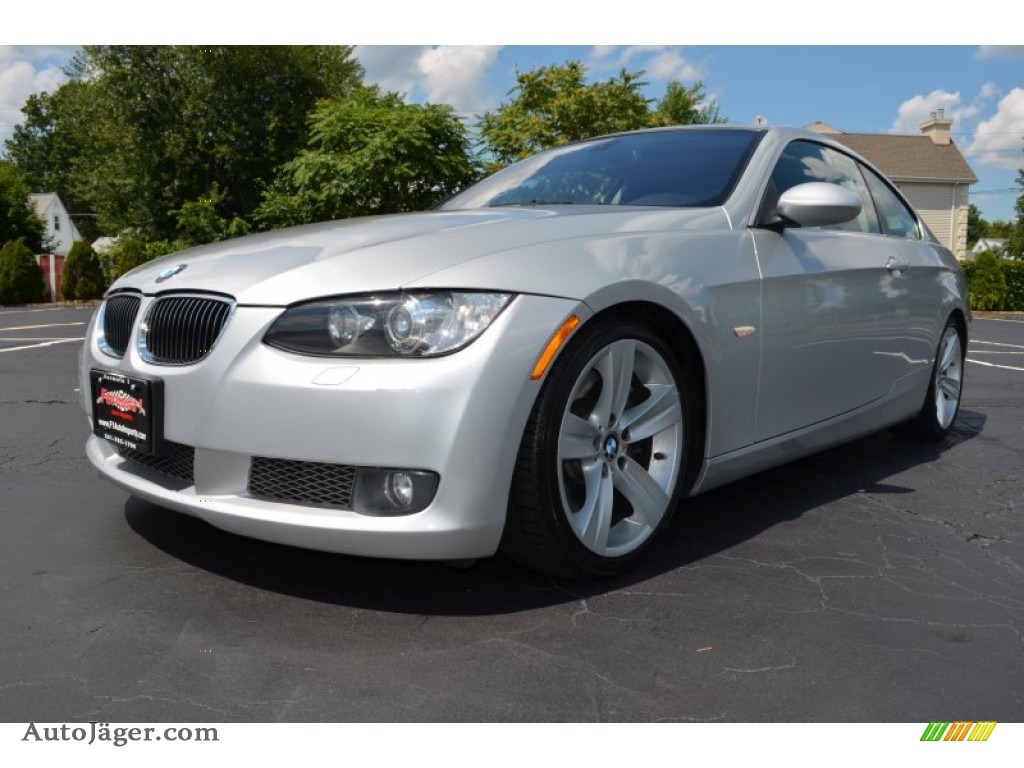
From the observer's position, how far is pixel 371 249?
8.89ft

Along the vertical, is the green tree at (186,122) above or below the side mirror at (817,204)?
above

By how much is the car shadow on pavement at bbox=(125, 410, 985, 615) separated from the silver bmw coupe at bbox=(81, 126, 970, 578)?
0.47 feet

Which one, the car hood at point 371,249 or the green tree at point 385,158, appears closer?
the car hood at point 371,249

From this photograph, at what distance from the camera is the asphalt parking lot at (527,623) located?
215cm

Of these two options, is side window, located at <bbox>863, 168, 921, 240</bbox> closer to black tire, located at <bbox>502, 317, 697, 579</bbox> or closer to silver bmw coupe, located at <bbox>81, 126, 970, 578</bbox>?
silver bmw coupe, located at <bbox>81, 126, 970, 578</bbox>

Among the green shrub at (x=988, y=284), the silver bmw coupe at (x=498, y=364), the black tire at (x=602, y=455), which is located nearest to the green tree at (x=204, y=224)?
the green shrub at (x=988, y=284)

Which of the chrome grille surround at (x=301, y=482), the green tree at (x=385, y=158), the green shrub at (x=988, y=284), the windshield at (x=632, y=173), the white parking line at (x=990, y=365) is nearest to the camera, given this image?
the chrome grille surround at (x=301, y=482)

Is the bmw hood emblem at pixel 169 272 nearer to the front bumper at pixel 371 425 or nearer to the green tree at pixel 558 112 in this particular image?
the front bumper at pixel 371 425

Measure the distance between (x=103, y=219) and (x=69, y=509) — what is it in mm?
34469

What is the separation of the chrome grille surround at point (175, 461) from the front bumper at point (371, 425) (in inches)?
2.9

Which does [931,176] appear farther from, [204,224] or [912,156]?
[204,224]

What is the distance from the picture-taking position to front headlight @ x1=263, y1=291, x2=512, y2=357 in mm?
2461

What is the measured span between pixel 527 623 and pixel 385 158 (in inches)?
669

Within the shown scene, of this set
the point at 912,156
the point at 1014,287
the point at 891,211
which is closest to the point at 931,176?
the point at 912,156
